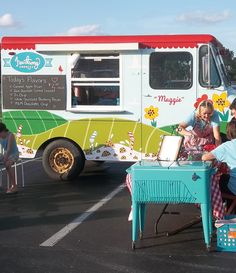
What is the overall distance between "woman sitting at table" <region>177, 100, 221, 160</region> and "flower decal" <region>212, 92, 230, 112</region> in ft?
6.45

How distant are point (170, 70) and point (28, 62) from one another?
260cm

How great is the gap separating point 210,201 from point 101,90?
4.35 metres

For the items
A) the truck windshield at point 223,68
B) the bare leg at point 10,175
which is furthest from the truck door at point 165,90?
the bare leg at point 10,175

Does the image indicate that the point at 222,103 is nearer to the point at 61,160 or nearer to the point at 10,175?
the point at 61,160

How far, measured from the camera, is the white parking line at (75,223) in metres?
5.79

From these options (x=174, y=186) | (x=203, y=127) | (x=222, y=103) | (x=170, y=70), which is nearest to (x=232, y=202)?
(x=174, y=186)

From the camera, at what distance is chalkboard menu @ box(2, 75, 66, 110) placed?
367 inches

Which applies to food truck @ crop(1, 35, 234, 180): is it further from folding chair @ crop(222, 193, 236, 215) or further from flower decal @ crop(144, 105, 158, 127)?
folding chair @ crop(222, 193, 236, 215)

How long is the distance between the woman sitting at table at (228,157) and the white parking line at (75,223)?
6.29 ft

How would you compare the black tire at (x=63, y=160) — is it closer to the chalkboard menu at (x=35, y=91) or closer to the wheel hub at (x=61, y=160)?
the wheel hub at (x=61, y=160)

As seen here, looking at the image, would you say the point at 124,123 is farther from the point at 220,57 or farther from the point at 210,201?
the point at 210,201

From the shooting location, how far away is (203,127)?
6930mm

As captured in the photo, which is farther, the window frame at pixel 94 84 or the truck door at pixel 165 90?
the window frame at pixel 94 84

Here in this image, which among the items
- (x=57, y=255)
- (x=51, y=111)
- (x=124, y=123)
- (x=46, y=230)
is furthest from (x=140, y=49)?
(x=57, y=255)
